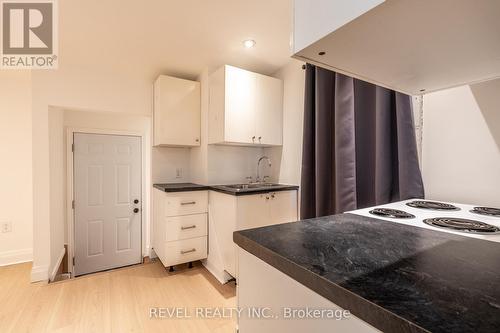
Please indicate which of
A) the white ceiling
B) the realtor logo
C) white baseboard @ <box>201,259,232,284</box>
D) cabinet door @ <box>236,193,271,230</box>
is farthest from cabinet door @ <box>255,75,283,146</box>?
the realtor logo

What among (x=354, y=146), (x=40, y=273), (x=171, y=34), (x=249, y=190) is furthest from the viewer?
(x=40, y=273)

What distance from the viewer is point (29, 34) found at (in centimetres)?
186

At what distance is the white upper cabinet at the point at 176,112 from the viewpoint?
102 inches

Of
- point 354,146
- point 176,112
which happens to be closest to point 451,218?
point 354,146

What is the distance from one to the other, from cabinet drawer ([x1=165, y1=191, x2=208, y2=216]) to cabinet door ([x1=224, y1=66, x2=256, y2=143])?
666mm

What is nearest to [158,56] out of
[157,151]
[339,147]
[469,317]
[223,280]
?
[157,151]

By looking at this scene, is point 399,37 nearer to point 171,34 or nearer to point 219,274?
point 171,34

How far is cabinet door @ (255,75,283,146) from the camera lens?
2.58m

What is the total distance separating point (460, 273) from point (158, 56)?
8.84 ft

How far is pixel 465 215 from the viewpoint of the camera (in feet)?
3.00

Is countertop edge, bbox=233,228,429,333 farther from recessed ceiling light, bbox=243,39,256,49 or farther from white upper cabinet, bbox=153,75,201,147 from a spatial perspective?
white upper cabinet, bbox=153,75,201,147

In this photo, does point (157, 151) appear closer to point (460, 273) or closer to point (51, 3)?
point (51, 3)

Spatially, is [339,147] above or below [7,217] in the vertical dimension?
above

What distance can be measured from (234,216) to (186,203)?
0.61m
